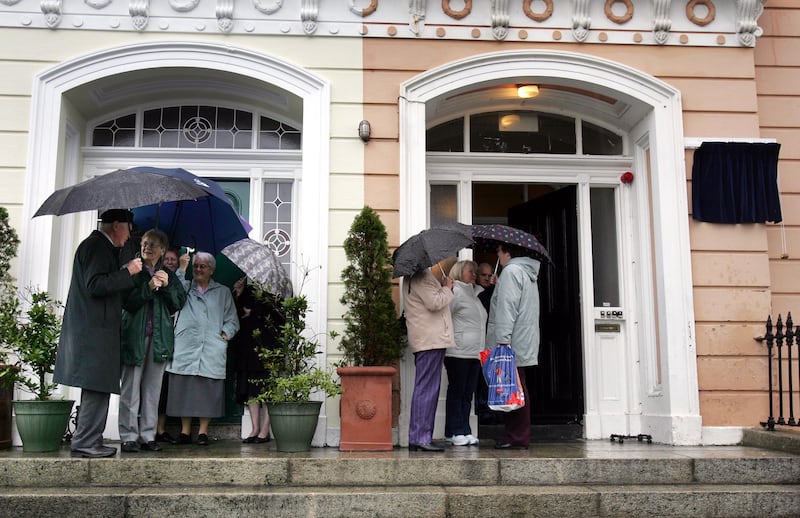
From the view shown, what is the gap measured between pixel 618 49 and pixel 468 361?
133 inches

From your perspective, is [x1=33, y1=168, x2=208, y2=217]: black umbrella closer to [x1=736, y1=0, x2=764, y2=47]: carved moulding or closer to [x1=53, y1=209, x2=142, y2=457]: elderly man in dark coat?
[x1=53, y1=209, x2=142, y2=457]: elderly man in dark coat

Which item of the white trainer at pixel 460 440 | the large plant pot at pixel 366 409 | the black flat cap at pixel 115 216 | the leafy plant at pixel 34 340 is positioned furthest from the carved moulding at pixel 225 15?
the white trainer at pixel 460 440

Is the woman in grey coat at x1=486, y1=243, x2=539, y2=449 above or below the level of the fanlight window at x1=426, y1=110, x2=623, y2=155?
below

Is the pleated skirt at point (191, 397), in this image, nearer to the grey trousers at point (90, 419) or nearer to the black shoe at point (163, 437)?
the black shoe at point (163, 437)

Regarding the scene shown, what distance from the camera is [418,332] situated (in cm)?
671

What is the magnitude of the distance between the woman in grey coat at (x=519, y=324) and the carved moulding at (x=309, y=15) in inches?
116

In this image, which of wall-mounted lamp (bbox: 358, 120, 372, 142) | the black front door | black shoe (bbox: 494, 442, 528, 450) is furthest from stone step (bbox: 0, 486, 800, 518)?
wall-mounted lamp (bbox: 358, 120, 372, 142)

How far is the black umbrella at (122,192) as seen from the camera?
18.5 ft

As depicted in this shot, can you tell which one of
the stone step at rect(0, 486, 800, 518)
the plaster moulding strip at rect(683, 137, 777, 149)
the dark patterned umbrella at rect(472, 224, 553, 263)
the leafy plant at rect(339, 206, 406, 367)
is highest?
the plaster moulding strip at rect(683, 137, 777, 149)

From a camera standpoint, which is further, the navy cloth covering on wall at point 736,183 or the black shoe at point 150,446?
the navy cloth covering on wall at point 736,183

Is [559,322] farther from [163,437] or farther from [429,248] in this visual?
[163,437]

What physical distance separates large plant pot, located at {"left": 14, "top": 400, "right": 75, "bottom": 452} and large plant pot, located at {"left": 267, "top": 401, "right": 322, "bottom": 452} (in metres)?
1.57

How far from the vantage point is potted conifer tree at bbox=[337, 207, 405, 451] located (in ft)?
21.8

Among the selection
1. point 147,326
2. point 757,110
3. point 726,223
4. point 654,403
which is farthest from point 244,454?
point 757,110
